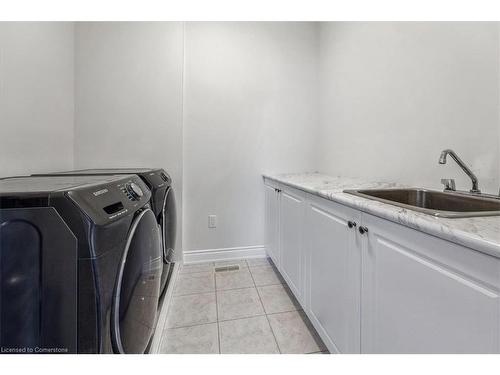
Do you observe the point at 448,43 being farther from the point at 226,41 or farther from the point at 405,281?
the point at 226,41

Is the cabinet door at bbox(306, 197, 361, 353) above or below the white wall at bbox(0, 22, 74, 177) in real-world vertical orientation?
below

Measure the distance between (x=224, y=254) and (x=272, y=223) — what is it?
2.09 ft

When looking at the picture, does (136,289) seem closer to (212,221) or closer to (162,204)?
(162,204)

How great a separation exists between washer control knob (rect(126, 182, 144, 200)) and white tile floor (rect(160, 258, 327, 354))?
0.89m

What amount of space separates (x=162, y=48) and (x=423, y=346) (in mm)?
2559

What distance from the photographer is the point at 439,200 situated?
1.21m

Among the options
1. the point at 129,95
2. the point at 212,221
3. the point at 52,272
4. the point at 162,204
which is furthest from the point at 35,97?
the point at 212,221

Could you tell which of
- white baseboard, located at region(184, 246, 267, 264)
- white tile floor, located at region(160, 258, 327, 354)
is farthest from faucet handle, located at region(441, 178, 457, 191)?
white baseboard, located at region(184, 246, 267, 264)

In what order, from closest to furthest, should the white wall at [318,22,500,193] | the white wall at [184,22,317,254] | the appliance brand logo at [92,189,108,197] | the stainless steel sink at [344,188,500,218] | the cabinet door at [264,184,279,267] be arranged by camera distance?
1. the appliance brand logo at [92,189,108,197]
2. the stainless steel sink at [344,188,500,218]
3. the white wall at [318,22,500,193]
4. the cabinet door at [264,184,279,267]
5. the white wall at [184,22,317,254]

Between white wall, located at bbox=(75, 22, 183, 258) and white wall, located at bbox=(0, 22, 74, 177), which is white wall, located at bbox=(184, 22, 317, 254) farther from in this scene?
white wall, located at bbox=(0, 22, 74, 177)

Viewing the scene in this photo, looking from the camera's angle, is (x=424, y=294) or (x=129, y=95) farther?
(x=129, y=95)

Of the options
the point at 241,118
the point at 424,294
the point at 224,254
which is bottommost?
the point at 224,254

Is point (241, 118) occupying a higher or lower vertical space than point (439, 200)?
higher

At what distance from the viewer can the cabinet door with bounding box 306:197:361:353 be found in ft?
3.20
